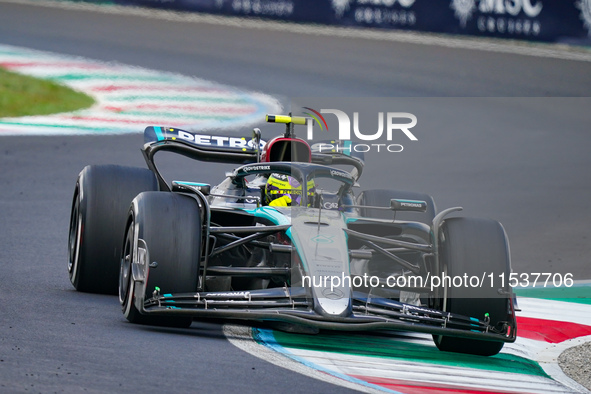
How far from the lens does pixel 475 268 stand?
22.5 feet

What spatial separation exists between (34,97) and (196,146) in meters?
9.46

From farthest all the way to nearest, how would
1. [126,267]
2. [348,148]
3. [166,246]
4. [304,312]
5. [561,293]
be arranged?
[561,293] → [348,148] → [126,267] → [166,246] → [304,312]

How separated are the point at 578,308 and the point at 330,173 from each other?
9.38 feet

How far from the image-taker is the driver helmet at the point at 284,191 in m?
7.89

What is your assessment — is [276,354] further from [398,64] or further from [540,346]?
[398,64]

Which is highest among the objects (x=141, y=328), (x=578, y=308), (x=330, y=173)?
(x=330, y=173)

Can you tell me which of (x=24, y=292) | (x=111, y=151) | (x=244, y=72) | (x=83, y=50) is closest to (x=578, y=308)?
(x=24, y=292)

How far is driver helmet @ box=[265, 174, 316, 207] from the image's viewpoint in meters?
7.89

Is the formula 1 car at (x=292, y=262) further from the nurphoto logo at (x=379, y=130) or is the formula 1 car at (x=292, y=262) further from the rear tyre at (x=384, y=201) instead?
the nurphoto logo at (x=379, y=130)

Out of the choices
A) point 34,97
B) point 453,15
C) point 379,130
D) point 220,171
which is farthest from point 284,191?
point 453,15

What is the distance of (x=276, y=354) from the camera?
617cm

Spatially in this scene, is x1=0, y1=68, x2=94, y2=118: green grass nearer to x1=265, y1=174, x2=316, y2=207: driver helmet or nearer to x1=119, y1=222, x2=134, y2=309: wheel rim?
x1=265, y1=174, x2=316, y2=207: driver helmet

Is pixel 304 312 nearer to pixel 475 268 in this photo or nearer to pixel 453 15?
pixel 475 268

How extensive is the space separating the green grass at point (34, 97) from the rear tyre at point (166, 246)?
35.8 ft
